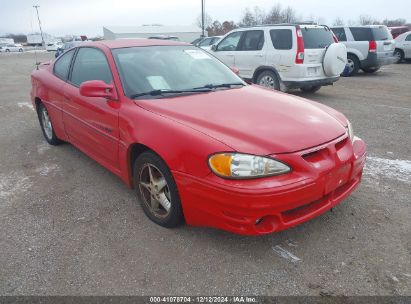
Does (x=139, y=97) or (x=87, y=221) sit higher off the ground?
(x=139, y=97)

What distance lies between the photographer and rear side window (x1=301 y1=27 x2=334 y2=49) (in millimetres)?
8305

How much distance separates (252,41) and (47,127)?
19.1 feet

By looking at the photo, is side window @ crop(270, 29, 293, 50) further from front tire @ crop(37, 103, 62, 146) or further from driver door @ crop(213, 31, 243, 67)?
front tire @ crop(37, 103, 62, 146)

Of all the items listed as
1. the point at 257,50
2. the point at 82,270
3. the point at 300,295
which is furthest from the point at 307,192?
the point at 257,50

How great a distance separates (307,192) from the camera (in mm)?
2473

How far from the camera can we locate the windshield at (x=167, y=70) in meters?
3.40

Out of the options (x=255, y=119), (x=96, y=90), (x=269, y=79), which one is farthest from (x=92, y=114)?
(x=269, y=79)

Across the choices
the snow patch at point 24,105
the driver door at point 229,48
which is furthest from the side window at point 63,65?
the driver door at point 229,48

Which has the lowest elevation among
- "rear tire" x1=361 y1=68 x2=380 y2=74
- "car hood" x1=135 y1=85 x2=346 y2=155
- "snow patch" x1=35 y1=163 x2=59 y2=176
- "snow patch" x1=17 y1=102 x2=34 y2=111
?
"rear tire" x1=361 y1=68 x2=380 y2=74

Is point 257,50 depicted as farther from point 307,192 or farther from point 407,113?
point 307,192

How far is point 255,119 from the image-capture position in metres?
2.82

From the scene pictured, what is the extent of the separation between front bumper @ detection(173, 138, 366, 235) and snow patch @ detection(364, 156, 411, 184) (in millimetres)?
1505

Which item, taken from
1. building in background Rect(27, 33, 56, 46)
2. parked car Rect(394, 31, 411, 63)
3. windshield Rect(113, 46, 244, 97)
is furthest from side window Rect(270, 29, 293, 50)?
building in background Rect(27, 33, 56, 46)

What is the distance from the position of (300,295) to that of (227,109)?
152cm
